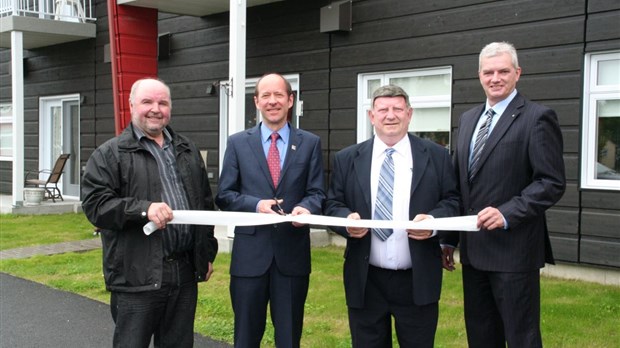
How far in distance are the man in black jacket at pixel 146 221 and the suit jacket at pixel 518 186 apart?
1563mm

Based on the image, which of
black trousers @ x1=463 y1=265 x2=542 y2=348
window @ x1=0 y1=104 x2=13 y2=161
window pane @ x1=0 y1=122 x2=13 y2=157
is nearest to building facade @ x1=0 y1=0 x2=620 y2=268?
window @ x1=0 y1=104 x2=13 y2=161

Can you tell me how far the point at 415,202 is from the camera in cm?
353

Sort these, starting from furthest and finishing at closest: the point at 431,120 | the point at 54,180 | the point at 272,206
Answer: the point at 54,180, the point at 431,120, the point at 272,206

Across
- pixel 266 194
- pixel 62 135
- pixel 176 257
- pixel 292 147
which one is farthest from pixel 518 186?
pixel 62 135

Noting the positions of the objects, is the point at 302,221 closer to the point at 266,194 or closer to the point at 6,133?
the point at 266,194

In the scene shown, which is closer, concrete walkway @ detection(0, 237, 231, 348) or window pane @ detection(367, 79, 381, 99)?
concrete walkway @ detection(0, 237, 231, 348)

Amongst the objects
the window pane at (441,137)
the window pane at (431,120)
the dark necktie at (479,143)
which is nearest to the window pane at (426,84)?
the window pane at (431,120)

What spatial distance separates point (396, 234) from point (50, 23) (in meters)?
12.3

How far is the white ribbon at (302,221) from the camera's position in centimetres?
338

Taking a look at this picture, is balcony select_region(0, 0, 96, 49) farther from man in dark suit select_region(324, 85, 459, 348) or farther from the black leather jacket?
man in dark suit select_region(324, 85, 459, 348)

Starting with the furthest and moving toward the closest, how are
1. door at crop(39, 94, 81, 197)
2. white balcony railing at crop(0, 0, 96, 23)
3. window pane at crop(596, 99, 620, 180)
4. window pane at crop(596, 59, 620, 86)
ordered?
1. door at crop(39, 94, 81, 197)
2. white balcony railing at crop(0, 0, 96, 23)
3. window pane at crop(596, 99, 620, 180)
4. window pane at crop(596, 59, 620, 86)

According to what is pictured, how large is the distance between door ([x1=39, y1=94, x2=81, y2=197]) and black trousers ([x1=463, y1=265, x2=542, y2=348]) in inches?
518

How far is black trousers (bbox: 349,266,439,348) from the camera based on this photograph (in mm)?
3512

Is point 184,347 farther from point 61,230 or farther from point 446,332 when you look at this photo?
point 61,230
